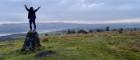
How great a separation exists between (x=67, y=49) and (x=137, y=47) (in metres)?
12.0

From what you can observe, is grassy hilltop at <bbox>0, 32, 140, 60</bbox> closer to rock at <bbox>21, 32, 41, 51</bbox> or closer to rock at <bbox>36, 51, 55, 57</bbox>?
rock at <bbox>36, 51, 55, 57</bbox>

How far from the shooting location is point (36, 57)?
53.5 m

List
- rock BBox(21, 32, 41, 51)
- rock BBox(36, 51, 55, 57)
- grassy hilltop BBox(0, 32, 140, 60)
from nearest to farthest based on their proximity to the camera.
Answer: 1. grassy hilltop BBox(0, 32, 140, 60)
2. rock BBox(36, 51, 55, 57)
3. rock BBox(21, 32, 41, 51)

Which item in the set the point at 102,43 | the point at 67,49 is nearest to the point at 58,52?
the point at 67,49

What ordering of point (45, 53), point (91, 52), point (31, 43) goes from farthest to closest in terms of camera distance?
point (31, 43) → point (91, 52) → point (45, 53)

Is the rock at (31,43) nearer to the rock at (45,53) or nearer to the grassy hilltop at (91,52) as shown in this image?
the grassy hilltop at (91,52)

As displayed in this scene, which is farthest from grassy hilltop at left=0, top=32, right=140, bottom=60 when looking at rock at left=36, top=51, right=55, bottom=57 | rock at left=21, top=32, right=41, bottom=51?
rock at left=21, top=32, right=41, bottom=51

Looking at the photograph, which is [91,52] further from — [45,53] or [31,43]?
[31,43]

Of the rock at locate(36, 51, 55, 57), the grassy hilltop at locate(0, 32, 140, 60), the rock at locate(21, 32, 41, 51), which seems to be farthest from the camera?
the rock at locate(21, 32, 41, 51)

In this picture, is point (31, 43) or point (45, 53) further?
point (31, 43)

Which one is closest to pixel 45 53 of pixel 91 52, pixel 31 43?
pixel 31 43

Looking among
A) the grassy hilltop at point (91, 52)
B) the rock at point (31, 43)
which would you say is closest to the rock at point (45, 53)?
the grassy hilltop at point (91, 52)

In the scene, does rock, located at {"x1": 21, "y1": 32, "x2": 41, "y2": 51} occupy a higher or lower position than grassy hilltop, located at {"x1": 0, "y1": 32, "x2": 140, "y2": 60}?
higher

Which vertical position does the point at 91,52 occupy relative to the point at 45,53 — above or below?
below
